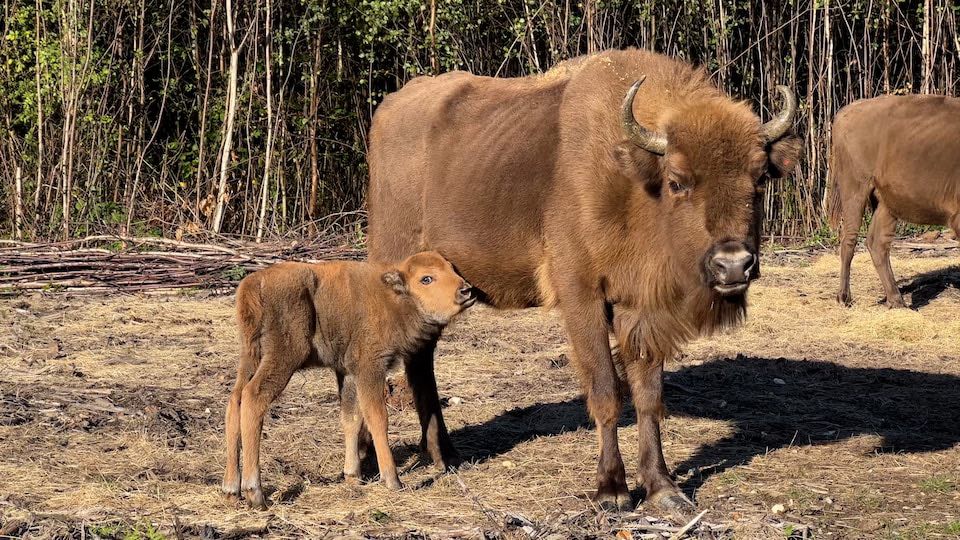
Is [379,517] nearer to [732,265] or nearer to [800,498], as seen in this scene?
[732,265]

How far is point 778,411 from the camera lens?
334 inches

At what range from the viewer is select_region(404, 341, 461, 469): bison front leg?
7117 millimetres

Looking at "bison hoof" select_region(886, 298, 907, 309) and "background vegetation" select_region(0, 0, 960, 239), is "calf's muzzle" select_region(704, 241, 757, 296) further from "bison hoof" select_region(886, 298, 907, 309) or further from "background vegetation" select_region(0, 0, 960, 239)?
"background vegetation" select_region(0, 0, 960, 239)

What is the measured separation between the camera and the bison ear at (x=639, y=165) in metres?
6.08

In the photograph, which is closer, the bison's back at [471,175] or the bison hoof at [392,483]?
the bison hoof at [392,483]

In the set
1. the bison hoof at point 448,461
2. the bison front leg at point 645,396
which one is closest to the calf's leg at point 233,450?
the bison hoof at point 448,461

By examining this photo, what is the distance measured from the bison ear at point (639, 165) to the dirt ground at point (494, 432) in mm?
1710

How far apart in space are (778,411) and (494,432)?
215 centimetres

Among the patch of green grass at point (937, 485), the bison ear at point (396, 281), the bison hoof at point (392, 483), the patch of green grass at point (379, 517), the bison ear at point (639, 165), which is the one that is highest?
the bison ear at point (639, 165)

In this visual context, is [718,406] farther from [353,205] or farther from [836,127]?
[353,205]

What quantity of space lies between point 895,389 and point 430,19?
30.1 ft

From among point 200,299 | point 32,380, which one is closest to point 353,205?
point 200,299

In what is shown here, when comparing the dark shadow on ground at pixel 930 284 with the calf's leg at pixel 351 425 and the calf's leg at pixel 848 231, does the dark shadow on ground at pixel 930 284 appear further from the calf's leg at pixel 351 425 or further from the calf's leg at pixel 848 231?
the calf's leg at pixel 351 425

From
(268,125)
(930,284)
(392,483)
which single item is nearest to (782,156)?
(392,483)
